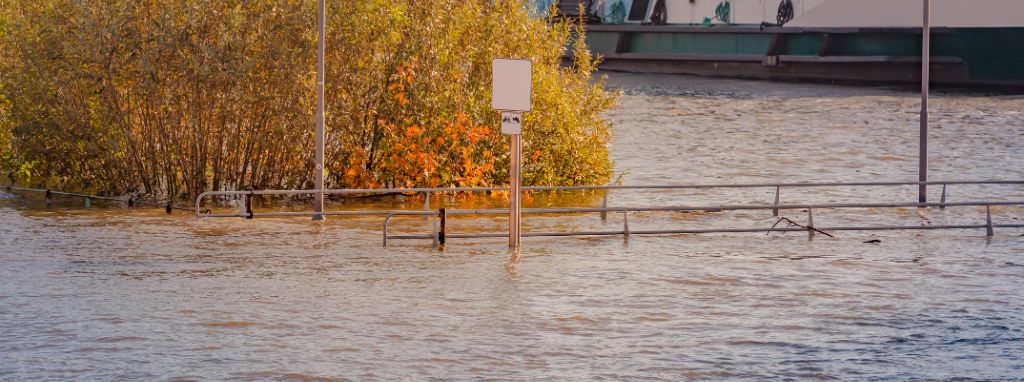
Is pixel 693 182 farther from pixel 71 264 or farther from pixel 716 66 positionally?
pixel 716 66

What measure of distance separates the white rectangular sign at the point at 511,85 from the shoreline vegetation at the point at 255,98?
264 inches

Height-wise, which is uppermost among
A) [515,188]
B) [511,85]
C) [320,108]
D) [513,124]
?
[511,85]

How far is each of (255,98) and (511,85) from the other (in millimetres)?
7203

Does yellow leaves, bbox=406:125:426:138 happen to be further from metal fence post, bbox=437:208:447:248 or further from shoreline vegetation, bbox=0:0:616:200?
metal fence post, bbox=437:208:447:248

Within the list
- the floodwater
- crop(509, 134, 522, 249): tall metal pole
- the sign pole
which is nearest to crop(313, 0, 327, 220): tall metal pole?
the floodwater

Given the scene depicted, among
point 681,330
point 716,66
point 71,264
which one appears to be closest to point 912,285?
point 681,330

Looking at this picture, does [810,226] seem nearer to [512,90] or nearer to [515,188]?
[515,188]

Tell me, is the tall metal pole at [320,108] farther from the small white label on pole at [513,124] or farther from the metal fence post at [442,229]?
the small white label on pole at [513,124]

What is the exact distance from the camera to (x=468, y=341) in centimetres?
1225

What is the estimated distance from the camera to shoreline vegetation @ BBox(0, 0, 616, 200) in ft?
79.5

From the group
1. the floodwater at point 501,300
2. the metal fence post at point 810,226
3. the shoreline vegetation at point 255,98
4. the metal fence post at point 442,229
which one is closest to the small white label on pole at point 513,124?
the metal fence post at point 442,229

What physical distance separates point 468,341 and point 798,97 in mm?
45789

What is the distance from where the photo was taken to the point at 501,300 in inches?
572

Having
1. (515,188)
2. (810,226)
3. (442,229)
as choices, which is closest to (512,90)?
(515,188)
